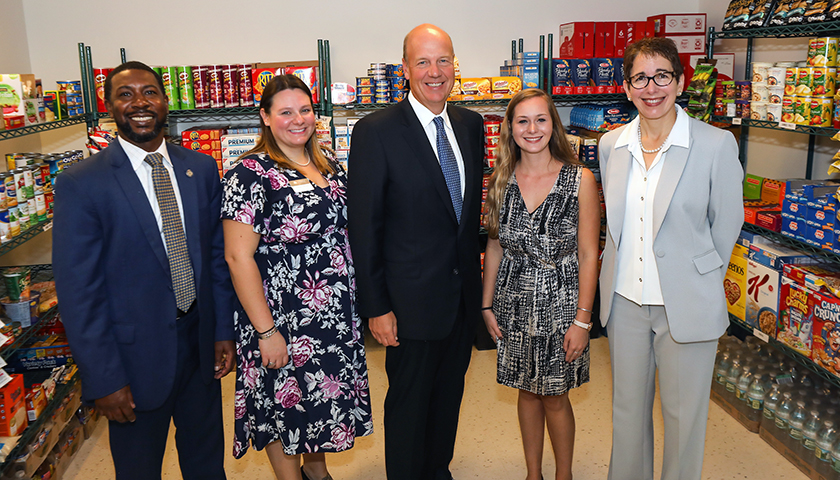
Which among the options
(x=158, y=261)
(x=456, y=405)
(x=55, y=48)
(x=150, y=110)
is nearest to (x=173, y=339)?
(x=158, y=261)

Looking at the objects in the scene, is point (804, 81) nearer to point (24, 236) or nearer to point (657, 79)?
point (657, 79)

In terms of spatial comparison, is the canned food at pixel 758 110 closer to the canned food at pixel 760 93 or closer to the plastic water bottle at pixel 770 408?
the canned food at pixel 760 93

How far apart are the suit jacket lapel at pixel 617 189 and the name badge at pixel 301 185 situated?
3.73 ft

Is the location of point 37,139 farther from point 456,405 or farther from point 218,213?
point 456,405

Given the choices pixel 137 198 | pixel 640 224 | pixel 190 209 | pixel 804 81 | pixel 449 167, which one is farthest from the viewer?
pixel 804 81

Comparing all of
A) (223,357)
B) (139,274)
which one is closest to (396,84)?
(223,357)

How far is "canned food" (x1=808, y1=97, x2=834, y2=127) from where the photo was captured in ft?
9.70

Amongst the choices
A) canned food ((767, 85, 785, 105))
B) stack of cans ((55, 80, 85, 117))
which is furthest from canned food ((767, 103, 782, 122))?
stack of cans ((55, 80, 85, 117))

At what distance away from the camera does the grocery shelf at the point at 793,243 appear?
285cm

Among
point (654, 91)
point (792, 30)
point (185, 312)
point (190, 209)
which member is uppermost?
point (792, 30)

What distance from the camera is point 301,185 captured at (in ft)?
7.59

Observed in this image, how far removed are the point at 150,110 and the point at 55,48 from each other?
Answer: 3.12 metres

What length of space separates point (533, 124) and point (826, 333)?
1716 mm

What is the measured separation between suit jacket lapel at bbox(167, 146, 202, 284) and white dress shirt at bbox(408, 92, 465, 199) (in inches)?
34.2
